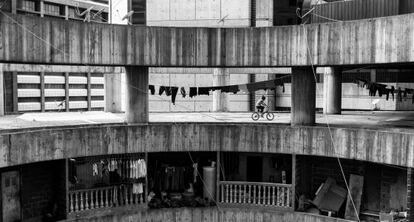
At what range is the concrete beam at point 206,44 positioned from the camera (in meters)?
22.1

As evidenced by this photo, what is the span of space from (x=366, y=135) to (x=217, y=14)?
19085mm

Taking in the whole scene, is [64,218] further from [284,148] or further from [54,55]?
[284,148]

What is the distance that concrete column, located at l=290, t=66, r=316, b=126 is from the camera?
26087 mm

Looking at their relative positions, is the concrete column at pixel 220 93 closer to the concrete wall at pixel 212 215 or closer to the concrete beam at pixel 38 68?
the concrete beam at pixel 38 68

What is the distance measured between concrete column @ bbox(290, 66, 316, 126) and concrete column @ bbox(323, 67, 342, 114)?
10.7 m

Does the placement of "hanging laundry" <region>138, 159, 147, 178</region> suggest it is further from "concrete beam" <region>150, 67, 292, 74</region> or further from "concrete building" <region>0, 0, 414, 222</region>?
"concrete beam" <region>150, 67, 292, 74</region>

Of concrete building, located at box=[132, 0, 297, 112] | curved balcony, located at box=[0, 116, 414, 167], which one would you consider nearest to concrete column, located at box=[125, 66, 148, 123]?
curved balcony, located at box=[0, 116, 414, 167]

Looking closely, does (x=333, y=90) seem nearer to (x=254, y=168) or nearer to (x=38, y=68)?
(x=254, y=168)

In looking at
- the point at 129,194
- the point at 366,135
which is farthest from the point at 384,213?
the point at 129,194

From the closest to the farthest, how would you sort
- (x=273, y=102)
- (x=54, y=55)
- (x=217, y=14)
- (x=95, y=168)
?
(x=54, y=55), (x=95, y=168), (x=217, y=14), (x=273, y=102)

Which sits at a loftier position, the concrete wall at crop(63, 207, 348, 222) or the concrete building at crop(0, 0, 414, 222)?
the concrete building at crop(0, 0, 414, 222)

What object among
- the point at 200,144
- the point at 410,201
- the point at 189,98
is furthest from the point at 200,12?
the point at 410,201

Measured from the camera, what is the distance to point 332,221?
24859mm

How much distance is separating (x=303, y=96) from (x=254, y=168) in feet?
22.4
